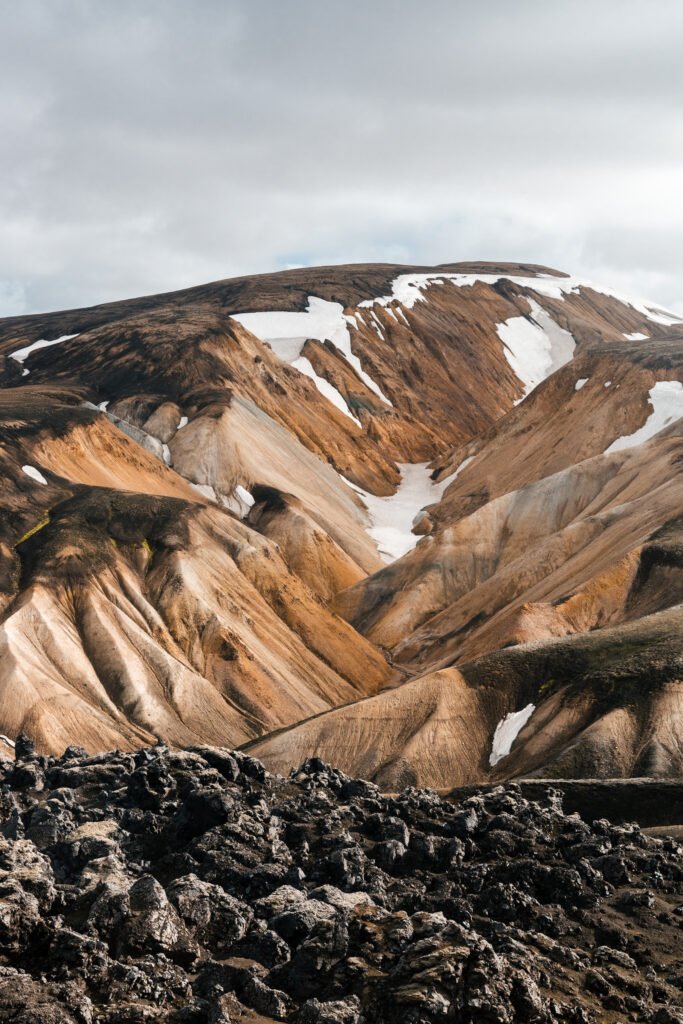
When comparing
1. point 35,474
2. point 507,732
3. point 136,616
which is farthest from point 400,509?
point 507,732

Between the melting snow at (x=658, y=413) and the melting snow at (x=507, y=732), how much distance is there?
9452 centimetres

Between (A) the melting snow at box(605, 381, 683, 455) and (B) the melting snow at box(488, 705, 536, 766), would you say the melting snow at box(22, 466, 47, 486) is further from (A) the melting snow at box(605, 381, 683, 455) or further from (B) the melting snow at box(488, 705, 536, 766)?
(A) the melting snow at box(605, 381, 683, 455)

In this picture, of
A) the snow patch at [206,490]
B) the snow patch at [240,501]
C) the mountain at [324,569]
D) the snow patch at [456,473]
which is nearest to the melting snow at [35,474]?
the mountain at [324,569]

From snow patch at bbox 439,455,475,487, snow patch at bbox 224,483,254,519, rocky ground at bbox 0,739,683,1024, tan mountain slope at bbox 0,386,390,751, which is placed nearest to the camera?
rocky ground at bbox 0,739,683,1024

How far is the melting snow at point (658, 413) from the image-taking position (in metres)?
172

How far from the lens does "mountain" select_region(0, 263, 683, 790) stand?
79.0 m

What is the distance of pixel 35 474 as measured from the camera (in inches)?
4840

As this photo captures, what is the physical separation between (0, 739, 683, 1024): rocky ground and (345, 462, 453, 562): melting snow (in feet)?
367

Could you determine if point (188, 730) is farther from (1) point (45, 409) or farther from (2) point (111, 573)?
(1) point (45, 409)

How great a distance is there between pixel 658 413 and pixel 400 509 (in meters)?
37.3

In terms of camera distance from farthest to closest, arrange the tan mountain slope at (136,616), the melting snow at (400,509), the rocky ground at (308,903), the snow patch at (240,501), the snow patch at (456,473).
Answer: the snow patch at (456,473) → the melting snow at (400,509) → the snow patch at (240,501) → the tan mountain slope at (136,616) → the rocky ground at (308,903)

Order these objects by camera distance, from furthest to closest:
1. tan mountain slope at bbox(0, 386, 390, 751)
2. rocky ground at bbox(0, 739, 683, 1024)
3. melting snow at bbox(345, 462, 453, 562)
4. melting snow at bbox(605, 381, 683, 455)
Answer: melting snow at bbox(605, 381, 683, 455), melting snow at bbox(345, 462, 453, 562), tan mountain slope at bbox(0, 386, 390, 751), rocky ground at bbox(0, 739, 683, 1024)

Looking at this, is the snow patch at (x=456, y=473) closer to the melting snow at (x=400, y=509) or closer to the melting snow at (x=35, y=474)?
the melting snow at (x=400, y=509)

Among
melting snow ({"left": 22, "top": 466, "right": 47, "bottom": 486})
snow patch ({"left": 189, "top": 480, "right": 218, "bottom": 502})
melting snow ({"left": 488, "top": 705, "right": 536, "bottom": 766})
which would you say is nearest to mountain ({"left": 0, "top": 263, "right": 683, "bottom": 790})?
melting snow ({"left": 488, "top": 705, "right": 536, "bottom": 766})
